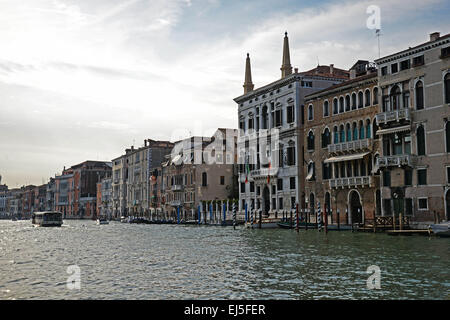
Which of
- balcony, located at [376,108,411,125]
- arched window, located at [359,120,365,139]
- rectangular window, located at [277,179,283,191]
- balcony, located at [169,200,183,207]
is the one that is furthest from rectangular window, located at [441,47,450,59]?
balcony, located at [169,200,183,207]

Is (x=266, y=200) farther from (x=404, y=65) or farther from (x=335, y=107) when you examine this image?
(x=404, y=65)

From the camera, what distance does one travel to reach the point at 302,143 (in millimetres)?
41031

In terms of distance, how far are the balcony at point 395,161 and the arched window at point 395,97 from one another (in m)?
3.04

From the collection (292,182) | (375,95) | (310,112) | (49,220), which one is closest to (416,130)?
(375,95)

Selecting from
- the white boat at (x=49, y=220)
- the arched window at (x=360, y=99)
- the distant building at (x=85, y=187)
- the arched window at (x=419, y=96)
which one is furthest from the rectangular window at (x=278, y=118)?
the distant building at (x=85, y=187)

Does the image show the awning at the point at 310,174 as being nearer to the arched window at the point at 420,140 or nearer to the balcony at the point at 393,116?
the balcony at the point at 393,116

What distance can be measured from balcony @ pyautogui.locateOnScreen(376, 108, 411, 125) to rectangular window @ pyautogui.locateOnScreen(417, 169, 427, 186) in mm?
2976

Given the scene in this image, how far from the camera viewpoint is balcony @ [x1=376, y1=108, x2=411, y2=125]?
29.2 meters

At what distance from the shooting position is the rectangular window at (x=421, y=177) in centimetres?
2831

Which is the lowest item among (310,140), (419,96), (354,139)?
(354,139)

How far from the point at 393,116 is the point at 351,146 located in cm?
495

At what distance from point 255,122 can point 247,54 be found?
767 cm

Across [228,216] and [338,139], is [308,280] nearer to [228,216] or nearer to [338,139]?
[338,139]

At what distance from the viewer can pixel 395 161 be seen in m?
29.5
